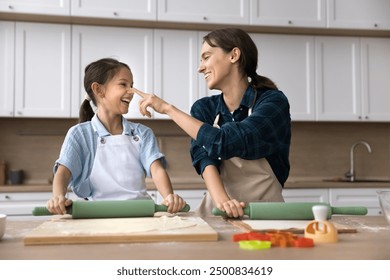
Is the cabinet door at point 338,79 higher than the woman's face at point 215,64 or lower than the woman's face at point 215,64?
higher

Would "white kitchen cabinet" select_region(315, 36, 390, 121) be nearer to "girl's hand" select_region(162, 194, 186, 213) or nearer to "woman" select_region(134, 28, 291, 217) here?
"woman" select_region(134, 28, 291, 217)

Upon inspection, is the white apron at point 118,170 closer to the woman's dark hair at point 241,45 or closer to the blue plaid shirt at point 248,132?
the blue plaid shirt at point 248,132

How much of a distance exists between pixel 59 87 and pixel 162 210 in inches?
77.8

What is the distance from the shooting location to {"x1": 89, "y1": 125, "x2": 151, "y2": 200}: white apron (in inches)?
59.4

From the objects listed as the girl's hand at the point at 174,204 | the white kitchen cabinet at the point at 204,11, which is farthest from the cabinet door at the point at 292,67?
the girl's hand at the point at 174,204

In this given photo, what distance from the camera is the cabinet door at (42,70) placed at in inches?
115

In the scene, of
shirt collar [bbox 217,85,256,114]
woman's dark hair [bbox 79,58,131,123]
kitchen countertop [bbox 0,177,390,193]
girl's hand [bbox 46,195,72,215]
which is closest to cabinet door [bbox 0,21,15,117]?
kitchen countertop [bbox 0,177,390,193]

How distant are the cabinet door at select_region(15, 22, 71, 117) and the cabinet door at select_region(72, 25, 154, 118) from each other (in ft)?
0.18

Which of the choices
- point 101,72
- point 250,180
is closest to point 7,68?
point 101,72

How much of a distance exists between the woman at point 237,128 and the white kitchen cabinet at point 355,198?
156 cm

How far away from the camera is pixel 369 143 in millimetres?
3553
